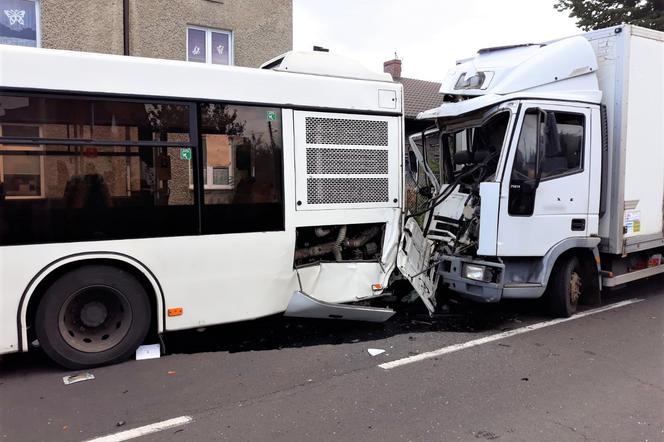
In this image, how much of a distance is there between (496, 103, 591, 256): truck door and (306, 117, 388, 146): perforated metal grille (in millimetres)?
1534

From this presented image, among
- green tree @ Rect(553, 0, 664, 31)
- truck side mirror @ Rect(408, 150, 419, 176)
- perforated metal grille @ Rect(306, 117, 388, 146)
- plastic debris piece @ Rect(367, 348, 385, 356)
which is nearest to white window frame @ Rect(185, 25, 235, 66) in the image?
truck side mirror @ Rect(408, 150, 419, 176)

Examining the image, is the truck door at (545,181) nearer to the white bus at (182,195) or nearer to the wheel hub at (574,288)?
the wheel hub at (574,288)

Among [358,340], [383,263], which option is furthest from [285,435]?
[383,263]

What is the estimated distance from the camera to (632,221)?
6551 millimetres

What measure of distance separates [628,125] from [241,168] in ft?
16.0

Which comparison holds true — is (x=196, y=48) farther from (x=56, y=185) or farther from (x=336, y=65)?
(x=56, y=185)

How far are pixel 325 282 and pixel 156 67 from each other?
2.83 meters

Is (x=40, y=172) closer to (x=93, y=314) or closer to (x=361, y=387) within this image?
(x=93, y=314)

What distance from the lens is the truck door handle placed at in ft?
20.1

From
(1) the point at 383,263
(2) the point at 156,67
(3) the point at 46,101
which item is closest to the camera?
(3) the point at 46,101

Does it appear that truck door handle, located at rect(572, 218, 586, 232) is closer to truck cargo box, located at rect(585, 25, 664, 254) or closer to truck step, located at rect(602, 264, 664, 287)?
truck cargo box, located at rect(585, 25, 664, 254)

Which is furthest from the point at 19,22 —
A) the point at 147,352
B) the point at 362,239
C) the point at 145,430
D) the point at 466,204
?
the point at 145,430

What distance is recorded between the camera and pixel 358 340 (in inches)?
216

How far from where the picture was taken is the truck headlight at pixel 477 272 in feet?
18.7
